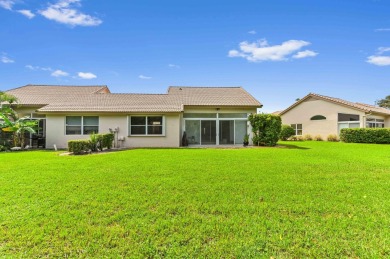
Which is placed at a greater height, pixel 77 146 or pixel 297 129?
pixel 297 129

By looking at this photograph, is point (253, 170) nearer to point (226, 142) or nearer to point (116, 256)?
point (116, 256)

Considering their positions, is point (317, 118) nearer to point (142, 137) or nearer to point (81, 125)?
point (142, 137)

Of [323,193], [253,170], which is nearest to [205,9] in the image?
[253,170]

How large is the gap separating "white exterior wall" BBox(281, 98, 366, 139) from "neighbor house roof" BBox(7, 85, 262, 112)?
38.8 ft

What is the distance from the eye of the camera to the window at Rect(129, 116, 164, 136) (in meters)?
20.4

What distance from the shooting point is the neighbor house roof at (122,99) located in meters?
20.2

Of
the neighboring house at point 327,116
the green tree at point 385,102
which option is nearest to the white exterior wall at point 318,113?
the neighboring house at point 327,116

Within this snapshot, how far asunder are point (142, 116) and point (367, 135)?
24.0 metres

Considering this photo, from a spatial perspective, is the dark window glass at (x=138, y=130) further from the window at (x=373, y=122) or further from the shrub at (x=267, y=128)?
the window at (x=373, y=122)

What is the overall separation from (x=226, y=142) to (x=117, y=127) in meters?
10.1

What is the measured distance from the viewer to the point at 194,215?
188 inches

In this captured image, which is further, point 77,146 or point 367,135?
point 367,135

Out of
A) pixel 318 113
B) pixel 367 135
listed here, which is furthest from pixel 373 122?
pixel 367 135

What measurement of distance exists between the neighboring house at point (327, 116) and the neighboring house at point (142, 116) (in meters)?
12.7
